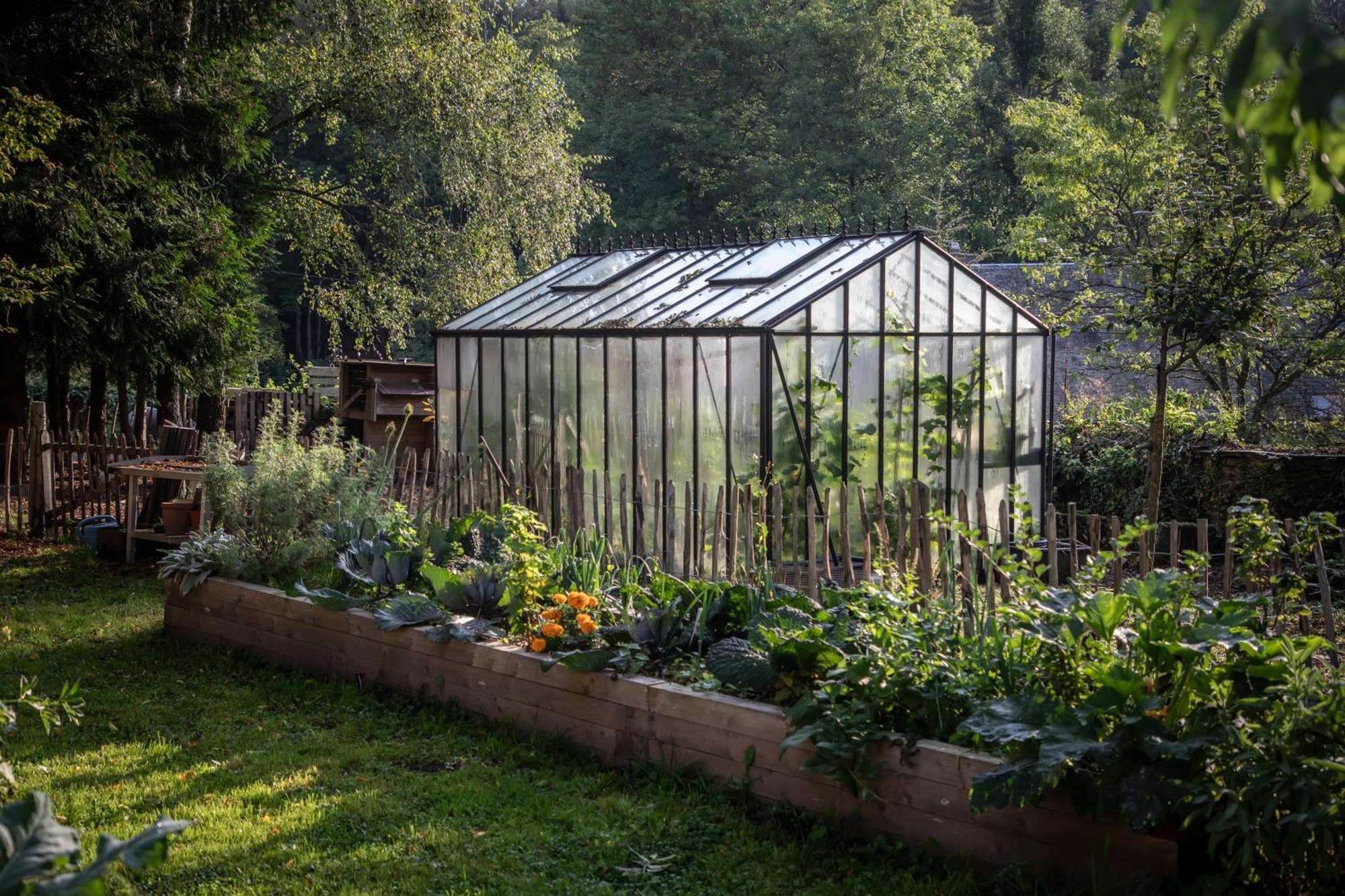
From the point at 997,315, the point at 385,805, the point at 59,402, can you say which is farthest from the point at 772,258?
the point at 59,402

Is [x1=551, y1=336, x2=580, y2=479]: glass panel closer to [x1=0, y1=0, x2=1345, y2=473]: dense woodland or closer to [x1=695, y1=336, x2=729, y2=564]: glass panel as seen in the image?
[x1=695, y1=336, x2=729, y2=564]: glass panel

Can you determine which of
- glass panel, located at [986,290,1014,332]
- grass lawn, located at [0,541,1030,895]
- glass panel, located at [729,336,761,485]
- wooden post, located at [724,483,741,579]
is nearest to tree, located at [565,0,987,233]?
glass panel, located at [986,290,1014,332]

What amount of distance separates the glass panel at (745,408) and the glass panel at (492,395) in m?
2.87

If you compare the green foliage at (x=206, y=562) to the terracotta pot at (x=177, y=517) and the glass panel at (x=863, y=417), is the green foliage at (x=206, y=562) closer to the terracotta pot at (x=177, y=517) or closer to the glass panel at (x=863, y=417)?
the terracotta pot at (x=177, y=517)

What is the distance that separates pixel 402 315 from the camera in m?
18.7

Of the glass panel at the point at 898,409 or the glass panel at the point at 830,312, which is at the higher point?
the glass panel at the point at 830,312

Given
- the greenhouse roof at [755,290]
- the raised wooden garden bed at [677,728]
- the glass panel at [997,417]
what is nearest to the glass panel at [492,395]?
the greenhouse roof at [755,290]

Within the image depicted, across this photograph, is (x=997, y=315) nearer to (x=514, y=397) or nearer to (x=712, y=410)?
(x=712, y=410)

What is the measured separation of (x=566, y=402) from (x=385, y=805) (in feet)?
21.4

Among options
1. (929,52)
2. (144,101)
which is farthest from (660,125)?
(144,101)

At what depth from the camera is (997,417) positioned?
1070 cm

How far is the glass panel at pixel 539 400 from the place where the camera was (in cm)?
1091

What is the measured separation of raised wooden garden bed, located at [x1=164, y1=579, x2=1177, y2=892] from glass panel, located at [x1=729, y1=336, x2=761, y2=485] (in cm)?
394

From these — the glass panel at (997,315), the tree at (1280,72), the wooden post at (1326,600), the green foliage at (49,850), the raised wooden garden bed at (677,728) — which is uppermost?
the glass panel at (997,315)
